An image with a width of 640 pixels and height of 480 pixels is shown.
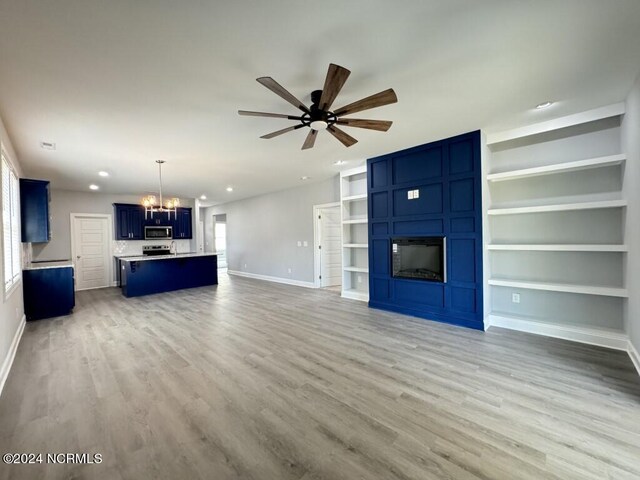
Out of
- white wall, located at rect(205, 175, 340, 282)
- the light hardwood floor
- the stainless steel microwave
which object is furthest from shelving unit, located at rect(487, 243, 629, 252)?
the stainless steel microwave

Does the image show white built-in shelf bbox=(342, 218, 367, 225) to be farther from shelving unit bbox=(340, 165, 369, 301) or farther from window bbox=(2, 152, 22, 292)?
window bbox=(2, 152, 22, 292)

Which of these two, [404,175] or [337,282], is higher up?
[404,175]

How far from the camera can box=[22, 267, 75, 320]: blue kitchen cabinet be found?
457cm

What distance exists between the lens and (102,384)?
98.2 inches

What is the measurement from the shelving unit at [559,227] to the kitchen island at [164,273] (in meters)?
6.67

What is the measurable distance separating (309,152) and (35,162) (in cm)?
481

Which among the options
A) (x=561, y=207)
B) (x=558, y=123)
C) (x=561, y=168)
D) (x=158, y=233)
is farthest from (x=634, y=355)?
(x=158, y=233)

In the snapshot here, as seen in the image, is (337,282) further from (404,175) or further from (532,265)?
(532,265)

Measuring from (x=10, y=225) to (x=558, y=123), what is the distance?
280 inches

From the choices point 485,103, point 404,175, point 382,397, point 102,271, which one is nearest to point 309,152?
point 404,175

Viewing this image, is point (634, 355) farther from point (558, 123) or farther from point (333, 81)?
point (333, 81)

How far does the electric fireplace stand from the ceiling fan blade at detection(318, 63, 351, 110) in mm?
2869

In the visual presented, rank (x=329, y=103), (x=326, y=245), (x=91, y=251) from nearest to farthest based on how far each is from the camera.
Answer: (x=329, y=103) → (x=326, y=245) → (x=91, y=251)

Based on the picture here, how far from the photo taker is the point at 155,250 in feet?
28.0
